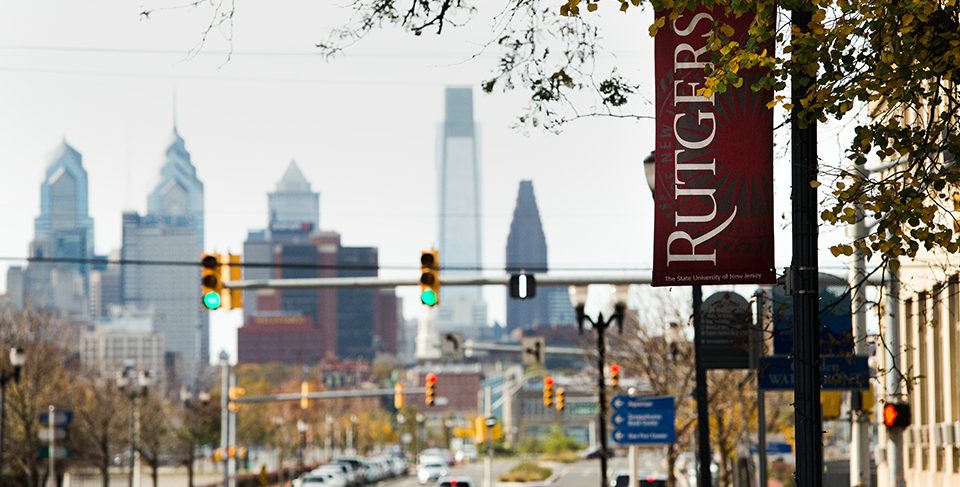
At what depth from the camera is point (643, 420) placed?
3075 centimetres

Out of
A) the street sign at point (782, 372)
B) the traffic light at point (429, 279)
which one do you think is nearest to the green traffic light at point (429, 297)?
the traffic light at point (429, 279)

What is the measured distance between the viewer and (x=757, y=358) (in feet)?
68.9

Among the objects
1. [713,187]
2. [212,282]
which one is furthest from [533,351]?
[713,187]

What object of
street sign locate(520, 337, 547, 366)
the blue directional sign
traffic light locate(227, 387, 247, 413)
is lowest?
traffic light locate(227, 387, 247, 413)

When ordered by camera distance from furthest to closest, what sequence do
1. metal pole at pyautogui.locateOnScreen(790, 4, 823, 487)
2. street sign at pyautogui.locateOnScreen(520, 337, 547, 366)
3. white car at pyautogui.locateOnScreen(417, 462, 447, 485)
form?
1. white car at pyautogui.locateOnScreen(417, 462, 447, 485)
2. street sign at pyautogui.locateOnScreen(520, 337, 547, 366)
3. metal pole at pyautogui.locateOnScreen(790, 4, 823, 487)

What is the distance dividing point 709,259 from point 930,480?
841 inches

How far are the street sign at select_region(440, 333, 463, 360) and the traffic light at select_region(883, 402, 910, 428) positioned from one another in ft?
84.8

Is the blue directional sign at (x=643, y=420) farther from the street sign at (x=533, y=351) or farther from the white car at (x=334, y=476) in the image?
the white car at (x=334, y=476)

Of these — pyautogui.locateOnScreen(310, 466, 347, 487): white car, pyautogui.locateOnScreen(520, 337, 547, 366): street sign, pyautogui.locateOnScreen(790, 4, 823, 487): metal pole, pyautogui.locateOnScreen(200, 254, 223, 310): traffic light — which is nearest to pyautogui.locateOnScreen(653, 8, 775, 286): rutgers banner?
pyautogui.locateOnScreen(790, 4, 823, 487): metal pole

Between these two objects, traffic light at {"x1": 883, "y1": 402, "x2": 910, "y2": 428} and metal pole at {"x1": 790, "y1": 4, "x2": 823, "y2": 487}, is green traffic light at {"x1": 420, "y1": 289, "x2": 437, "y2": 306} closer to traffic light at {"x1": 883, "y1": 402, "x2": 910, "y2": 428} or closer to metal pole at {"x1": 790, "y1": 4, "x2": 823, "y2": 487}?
traffic light at {"x1": 883, "y1": 402, "x2": 910, "y2": 428}

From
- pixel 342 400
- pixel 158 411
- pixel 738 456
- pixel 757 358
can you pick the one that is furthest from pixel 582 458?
pixel 757 358

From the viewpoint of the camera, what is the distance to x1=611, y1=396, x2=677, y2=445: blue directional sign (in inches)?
1201

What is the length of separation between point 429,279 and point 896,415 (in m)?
8.10

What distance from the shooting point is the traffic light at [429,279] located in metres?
28.3
